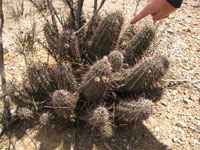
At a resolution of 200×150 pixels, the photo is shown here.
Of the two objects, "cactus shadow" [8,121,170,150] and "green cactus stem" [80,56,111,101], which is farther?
"cactus shadow" [8,121,170,150]

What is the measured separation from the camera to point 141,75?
202 cm

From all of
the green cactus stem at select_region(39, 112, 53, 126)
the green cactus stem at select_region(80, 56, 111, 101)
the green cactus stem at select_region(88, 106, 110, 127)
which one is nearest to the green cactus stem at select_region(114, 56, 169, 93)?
the green cactus stem at select_region(80, 56, 111, 101)

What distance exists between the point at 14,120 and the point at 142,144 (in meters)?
1.37

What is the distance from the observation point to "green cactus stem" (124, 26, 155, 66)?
2.27 meters

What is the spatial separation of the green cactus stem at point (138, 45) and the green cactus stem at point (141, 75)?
26cm

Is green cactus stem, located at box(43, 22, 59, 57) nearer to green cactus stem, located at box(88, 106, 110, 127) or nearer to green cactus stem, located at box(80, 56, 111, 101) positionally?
green cactus stem, located at box(80, 56, 111, 101)

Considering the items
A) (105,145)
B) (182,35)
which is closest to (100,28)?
(105,145)

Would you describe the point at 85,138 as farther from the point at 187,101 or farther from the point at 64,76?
the point at 187,101

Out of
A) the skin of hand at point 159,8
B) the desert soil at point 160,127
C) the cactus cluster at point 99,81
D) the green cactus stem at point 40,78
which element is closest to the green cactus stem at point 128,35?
the cactus cluster at point 99,81

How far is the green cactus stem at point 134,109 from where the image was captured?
1881 mm

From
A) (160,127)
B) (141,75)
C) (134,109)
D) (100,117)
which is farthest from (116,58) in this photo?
(160,127)

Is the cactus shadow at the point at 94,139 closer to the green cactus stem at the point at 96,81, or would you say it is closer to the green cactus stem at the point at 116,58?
the green cactus stem at the point at 96,81

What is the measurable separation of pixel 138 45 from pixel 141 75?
462 mm

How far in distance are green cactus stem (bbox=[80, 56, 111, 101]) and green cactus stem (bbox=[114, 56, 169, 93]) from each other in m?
0.25
